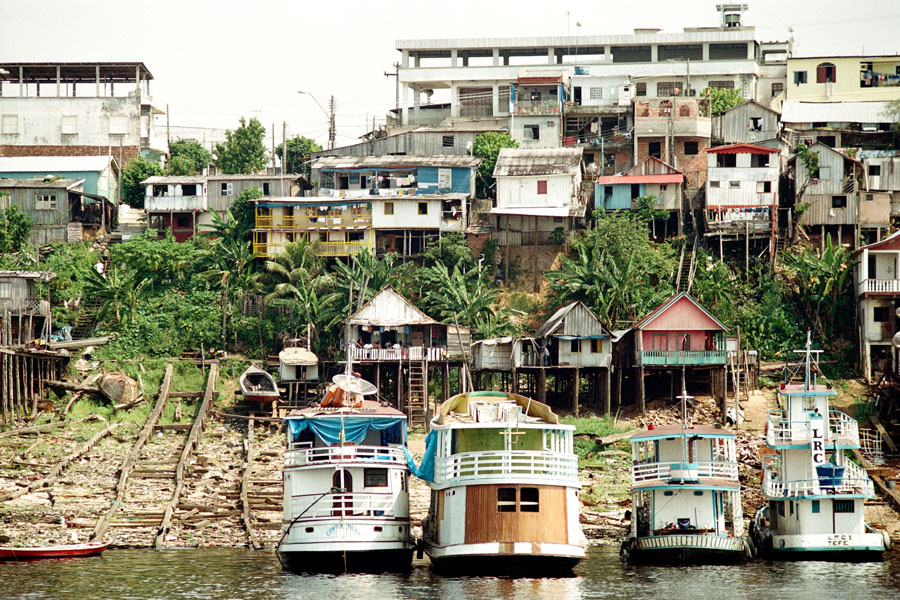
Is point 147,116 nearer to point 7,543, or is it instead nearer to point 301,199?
point 301,199

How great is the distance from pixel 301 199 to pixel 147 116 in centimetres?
2748

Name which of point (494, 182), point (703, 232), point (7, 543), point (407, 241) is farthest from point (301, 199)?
point (7, 543)

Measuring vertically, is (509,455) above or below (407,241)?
below

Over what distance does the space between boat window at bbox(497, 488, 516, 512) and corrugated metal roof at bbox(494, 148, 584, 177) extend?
3988 centimetres

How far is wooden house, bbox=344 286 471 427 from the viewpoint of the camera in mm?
71312

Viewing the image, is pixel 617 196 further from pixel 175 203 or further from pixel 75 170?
pixel 75 170

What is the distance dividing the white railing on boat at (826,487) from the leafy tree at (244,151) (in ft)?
186

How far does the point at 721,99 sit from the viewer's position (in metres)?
95.1

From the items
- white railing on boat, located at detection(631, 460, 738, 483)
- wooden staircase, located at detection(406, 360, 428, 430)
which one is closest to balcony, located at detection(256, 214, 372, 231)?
wooden staircase, located at detection(406, 360, 428, 430)

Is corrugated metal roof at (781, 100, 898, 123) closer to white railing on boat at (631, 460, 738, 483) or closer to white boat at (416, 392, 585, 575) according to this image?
white railing on boat at (631, 460, 738, 483)

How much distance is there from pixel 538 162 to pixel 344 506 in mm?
42038

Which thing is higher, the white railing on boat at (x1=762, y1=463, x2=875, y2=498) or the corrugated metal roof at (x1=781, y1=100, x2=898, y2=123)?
the corrugated metal roof at (x1=781, y1=100, x2=898, y2=123)

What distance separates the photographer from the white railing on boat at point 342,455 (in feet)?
158

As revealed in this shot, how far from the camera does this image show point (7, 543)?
5138 centimetres
